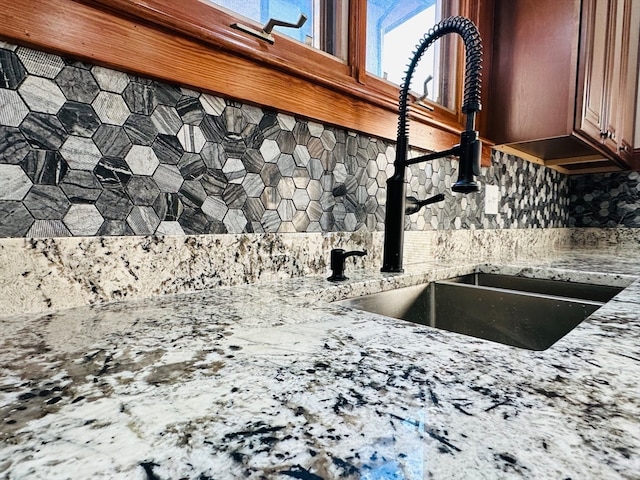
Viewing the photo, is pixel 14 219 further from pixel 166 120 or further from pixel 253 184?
pixel 253 184

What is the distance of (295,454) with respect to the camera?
0.21 m

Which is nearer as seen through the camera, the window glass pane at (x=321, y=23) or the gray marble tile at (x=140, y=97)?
the gray marble tile at (x=140, y=97)

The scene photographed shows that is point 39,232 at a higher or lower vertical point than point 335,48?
lower

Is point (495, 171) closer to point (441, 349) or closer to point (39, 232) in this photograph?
point (441, 349)

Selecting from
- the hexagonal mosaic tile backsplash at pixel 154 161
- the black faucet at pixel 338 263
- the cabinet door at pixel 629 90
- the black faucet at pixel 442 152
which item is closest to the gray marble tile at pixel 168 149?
the hexagonal mosaic tile backsplash at pixel 154 161

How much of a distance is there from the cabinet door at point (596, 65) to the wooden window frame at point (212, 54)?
875 millimetres

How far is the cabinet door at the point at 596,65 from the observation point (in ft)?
4.64

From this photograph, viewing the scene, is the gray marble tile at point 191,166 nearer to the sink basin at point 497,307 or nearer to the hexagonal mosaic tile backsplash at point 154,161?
the hexagonal mosaic tile backsplash at point 154,161

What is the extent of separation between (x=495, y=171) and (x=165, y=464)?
179 centimetres

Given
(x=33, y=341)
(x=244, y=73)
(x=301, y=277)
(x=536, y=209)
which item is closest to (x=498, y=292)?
(x=301, y=277)

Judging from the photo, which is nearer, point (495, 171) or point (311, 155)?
point (311, 155)

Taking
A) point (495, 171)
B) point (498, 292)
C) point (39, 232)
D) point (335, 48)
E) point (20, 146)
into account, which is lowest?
Result: point (498, 292)

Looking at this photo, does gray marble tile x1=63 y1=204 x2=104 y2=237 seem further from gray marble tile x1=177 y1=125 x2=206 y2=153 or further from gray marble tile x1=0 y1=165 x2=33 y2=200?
gray marble tile x1=177 y1=125 x2=206 y2=153

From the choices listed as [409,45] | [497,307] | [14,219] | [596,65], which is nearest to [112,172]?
[14,219]
